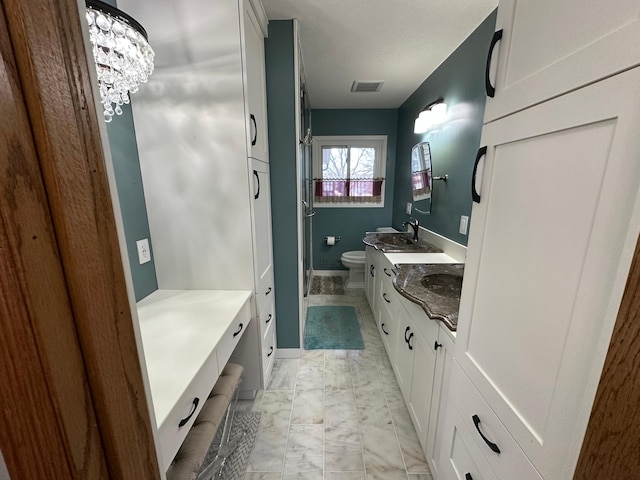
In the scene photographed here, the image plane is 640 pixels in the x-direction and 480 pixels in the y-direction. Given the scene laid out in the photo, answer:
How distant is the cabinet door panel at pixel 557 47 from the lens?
0.44 m

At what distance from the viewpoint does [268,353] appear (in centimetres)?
196

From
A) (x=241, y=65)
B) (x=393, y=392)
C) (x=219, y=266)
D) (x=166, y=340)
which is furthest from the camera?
(x=393, y=392)

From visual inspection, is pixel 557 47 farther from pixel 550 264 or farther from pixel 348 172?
pixel 348 172

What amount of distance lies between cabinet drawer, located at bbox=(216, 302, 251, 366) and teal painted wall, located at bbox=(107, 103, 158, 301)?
0.55 metres

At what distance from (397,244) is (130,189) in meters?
2.44

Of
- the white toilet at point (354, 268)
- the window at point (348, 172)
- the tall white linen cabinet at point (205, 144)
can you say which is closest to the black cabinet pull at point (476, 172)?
the tall white linen cabinet at point (205, 144)

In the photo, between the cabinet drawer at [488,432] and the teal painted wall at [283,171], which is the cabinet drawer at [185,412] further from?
the teal painted wall at [283,171]

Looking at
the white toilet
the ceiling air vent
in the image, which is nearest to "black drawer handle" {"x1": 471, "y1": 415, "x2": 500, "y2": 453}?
the white toilet

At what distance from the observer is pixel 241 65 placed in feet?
4.46

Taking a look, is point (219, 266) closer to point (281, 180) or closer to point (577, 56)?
point (281, 180)

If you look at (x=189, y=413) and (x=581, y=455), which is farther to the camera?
(x=189, y=413)

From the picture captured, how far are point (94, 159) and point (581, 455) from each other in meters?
0.96

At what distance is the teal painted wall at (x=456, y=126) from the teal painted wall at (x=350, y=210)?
0.83m

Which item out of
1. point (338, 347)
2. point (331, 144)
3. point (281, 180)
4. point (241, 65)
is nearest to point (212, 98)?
point (241, 65)
